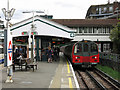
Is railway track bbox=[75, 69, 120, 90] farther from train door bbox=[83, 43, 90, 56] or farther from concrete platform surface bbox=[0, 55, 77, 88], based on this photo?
train door bbox=[83, 43, 90, 56]

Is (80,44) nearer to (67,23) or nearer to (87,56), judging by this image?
(87,56)

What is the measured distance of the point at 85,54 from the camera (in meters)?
17.3

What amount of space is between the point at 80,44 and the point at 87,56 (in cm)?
122

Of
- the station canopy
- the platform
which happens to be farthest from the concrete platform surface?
the station canopy

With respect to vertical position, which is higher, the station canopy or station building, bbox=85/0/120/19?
station building, bbox=85/0/120/19

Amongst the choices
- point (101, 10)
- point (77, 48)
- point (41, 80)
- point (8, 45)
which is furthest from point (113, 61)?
point (101, 10)

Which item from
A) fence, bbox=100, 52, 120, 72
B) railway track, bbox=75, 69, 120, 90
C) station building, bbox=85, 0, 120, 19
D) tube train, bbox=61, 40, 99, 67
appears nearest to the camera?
railway track, bbox=75, 69, 120, 90

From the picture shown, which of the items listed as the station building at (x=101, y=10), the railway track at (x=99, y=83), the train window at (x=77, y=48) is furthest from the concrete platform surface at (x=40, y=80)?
the station building at (x=101, y=10)

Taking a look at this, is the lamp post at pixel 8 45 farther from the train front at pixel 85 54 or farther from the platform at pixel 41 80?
the train front at pixel 85 54

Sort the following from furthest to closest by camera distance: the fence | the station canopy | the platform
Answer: the station canopy < the fence < the platform

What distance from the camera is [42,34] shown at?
21562mm

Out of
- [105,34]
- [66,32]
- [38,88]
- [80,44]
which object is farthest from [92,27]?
[38,88]

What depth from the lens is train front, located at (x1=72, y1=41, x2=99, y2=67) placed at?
17.2m

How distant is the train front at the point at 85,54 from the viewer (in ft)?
56.5
